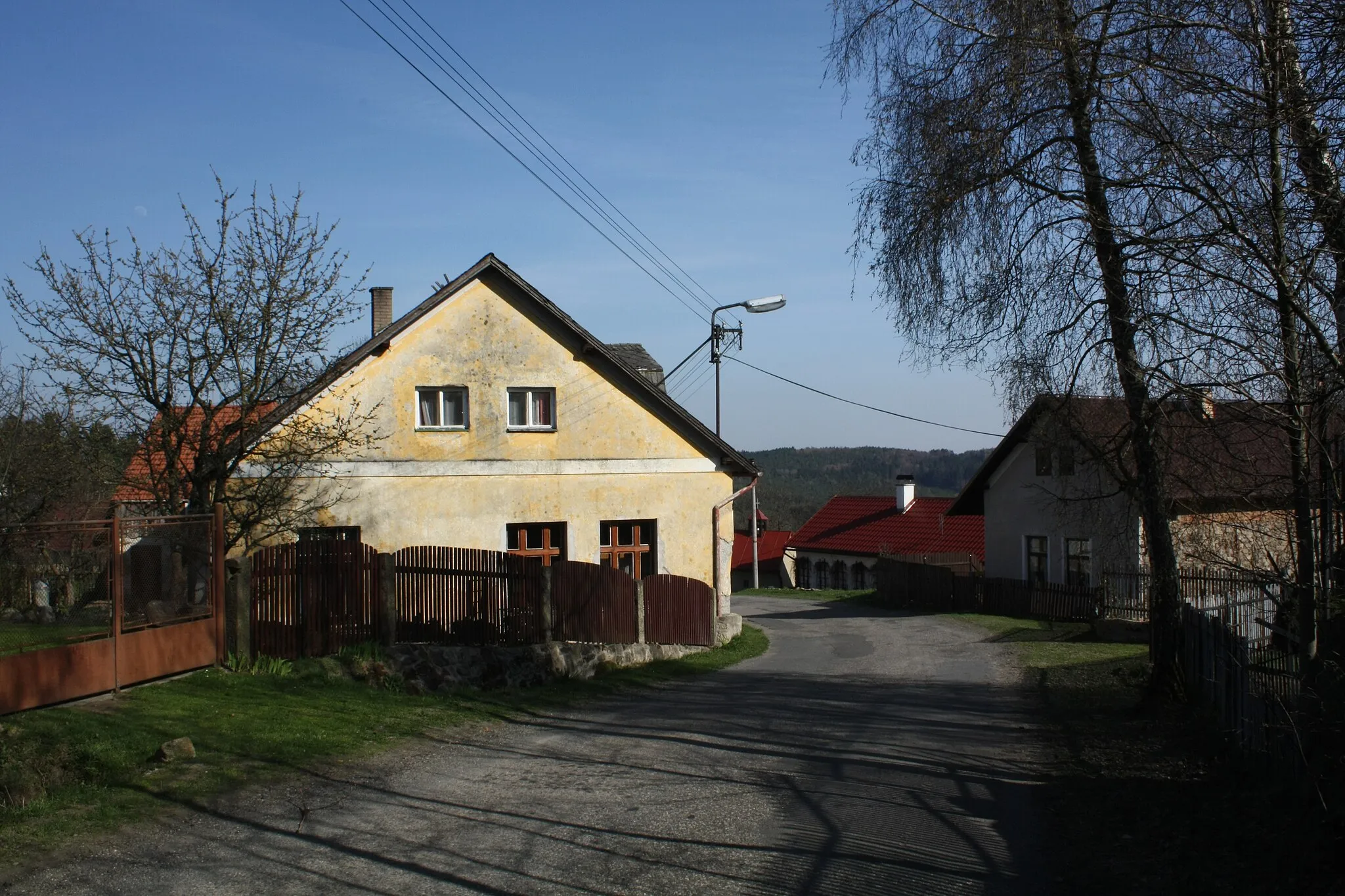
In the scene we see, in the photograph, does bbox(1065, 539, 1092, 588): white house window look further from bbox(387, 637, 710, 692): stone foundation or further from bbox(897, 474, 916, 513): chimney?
bbox(897, 474, 916, 513): chimney

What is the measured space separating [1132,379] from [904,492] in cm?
4910

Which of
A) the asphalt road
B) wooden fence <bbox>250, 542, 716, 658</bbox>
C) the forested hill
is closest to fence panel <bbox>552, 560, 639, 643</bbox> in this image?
wooden fence <bbox>250, 542, 716, 658</bbox>

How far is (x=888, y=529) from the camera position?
57.6 metres

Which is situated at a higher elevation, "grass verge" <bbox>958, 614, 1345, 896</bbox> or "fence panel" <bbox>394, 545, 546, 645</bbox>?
"fence panel" <bbox>394, 545, 546, 645</bbox>

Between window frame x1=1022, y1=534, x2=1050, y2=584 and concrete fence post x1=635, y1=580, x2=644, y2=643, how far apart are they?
1894cm

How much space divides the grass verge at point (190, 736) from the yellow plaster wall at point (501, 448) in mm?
6391

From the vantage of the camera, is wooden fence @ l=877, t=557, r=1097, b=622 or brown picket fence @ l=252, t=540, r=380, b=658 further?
wooden fence @ l=877, t=557, r=1097, b=622

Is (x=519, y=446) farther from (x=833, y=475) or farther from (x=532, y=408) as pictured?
(x=833, y=475)

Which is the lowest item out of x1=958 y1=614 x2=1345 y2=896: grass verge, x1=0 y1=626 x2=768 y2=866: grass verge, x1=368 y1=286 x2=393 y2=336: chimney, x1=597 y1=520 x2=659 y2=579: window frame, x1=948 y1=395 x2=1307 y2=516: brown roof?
x1=958 y1=614 x2=1345 y2=896: grass verge

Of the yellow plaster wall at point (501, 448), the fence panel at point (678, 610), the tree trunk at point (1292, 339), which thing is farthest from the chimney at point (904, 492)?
the tree trunk at point (1292, 339)

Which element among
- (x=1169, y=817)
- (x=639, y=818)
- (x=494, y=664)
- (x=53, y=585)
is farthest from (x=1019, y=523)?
(x=53, y=585)

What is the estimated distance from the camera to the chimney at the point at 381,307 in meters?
24.9

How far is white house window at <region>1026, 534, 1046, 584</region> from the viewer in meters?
35.3

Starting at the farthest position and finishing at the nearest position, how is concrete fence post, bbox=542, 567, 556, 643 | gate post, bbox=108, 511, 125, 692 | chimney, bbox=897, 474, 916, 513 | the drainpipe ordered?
chimney, bbox=897, 474, 916, 513 < the drainpipe < concrete fence post, bbox=542, 567, 556, 643 < gate post, bbox=108, 511, 125, 692
